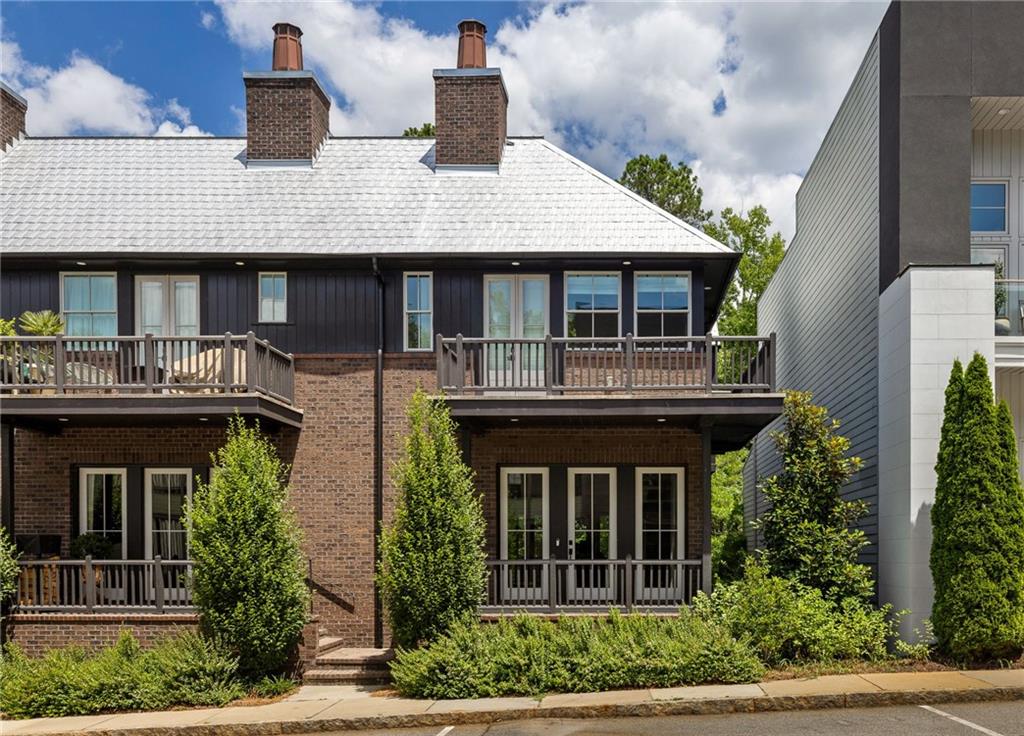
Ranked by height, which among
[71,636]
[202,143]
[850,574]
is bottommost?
[71,636]

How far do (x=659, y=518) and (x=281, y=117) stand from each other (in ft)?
33.4

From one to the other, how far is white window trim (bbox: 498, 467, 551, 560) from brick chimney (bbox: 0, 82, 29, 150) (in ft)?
38.7

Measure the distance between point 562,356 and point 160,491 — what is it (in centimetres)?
702

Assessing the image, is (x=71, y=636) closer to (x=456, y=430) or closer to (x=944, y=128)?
(x=456, y=430)

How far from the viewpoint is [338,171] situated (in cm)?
1830

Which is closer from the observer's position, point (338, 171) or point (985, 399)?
point (985, 399)

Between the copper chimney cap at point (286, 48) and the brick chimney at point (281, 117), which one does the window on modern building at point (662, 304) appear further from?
the copper chimney cap at point (286, 48)

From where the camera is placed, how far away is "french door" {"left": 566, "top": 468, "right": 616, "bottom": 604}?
15.8 m

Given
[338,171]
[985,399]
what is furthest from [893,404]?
[338,171]

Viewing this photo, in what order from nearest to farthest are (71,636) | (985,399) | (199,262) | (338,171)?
(985,399)
(71,636)
(199,262)
(338,171)

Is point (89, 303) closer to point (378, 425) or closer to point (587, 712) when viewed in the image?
point (378, 425)

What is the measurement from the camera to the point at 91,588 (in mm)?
14523

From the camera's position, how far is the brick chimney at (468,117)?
59.2ft

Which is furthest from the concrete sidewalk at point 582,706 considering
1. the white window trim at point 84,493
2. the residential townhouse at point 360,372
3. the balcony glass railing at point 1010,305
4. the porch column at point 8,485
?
the balcony glass railing at point 1010,305
